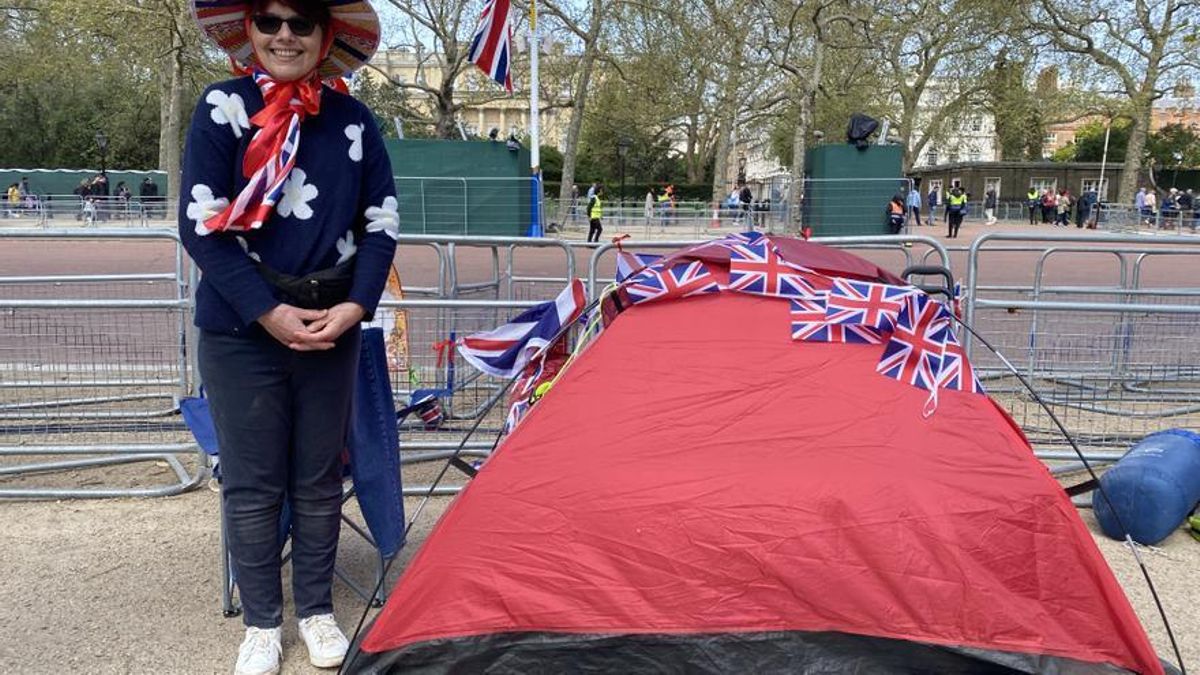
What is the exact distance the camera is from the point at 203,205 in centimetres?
258

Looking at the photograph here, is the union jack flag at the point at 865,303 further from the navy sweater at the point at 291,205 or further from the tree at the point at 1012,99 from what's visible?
the tree at the point at 1012,99

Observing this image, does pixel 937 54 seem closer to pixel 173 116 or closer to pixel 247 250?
pixel 173 116

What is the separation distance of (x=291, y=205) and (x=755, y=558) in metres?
1.68

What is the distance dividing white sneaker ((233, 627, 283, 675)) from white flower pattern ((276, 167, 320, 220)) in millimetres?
1357

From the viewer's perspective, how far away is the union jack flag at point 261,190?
2574mm

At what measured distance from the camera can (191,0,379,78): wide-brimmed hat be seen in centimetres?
274

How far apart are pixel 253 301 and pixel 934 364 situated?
6.74ft

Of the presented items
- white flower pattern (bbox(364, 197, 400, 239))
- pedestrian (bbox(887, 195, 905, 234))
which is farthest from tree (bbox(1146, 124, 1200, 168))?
white flower pattern (bbox(364, 197, 400, 239))

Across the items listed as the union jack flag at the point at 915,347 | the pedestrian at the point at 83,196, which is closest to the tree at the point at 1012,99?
the pedestrian at the point at 83,196

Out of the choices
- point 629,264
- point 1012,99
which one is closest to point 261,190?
point 629,264

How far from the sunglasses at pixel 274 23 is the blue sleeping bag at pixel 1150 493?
376 cm

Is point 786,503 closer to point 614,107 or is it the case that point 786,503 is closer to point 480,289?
point 480,289

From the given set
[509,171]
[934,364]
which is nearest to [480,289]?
[934,364]

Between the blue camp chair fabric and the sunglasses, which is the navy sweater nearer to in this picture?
the sunglasses
